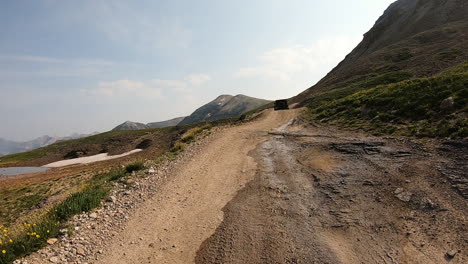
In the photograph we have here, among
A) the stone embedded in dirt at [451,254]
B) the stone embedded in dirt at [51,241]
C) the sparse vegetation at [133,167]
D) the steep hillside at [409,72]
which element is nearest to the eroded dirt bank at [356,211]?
the stone embedded in dirt at [451,254]

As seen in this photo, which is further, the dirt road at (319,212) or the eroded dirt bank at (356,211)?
the dirt road at (319,212)

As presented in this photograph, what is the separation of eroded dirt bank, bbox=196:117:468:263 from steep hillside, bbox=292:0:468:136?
4.35 meters

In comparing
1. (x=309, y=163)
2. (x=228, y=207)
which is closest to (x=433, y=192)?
(x=309, y=163)

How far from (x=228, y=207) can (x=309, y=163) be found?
251 inches

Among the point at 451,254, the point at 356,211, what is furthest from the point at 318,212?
the point at 451,254

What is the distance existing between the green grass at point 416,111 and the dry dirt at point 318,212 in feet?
5.73

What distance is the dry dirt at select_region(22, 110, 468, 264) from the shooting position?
788cm

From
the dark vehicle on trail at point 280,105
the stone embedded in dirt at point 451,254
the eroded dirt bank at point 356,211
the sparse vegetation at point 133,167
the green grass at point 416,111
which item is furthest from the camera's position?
the dark vehicle on trail at point 280,105

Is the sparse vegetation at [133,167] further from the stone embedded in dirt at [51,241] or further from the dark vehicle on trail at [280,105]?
the dark vehicle on trail at [280,105]

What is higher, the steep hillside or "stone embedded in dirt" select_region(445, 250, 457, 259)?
the steep hillside

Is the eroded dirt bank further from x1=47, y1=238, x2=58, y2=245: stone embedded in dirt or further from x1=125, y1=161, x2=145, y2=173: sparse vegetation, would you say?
x1=125, y1=161, x2=145, y2=173: sparse vegetation

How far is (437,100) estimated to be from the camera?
60.3ft

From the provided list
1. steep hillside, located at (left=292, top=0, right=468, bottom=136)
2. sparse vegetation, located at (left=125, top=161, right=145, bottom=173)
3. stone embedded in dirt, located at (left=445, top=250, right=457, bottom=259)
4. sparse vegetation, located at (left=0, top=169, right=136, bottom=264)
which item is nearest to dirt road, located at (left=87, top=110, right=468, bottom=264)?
stone embedded in dirt, located at (left=445, top=250, right=457, bottom=259)

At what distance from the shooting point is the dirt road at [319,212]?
310 inches
